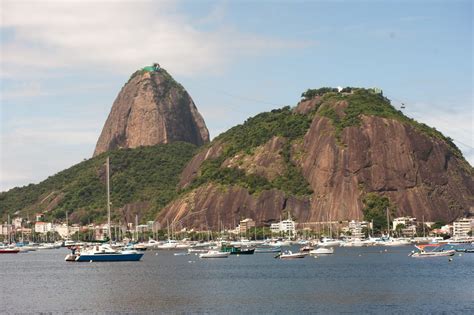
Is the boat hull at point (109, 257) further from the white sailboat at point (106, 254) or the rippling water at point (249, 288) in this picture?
the rippling water at point (249, 288)

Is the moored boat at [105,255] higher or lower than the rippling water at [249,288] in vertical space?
higher

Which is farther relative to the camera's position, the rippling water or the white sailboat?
the white sailboat

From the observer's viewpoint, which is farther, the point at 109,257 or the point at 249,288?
the point at 109,257

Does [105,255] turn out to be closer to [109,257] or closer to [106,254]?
[106,254]

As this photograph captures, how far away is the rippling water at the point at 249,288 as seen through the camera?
79.6 m

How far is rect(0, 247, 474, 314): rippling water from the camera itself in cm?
7962

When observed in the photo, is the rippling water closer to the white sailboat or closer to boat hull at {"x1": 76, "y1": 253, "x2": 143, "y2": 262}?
boat hull at {"x1": 76, "y1": 253, "x2": 143, "y2": 262}

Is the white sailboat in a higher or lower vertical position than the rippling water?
higher

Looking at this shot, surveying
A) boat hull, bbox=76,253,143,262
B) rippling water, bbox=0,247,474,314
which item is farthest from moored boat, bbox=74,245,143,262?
rippling water, bbox=0,247,474,314

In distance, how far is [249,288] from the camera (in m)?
100

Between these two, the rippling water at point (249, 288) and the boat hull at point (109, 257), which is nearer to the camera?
the rippling water at point (249, 288)

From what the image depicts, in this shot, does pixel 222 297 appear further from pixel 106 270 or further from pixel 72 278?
pixel 106 270

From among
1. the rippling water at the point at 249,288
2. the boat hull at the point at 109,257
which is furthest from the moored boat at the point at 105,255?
the rippling water at the point at 249,288

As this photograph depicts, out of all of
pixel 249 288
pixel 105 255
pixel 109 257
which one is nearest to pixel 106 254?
pixel 105 255
